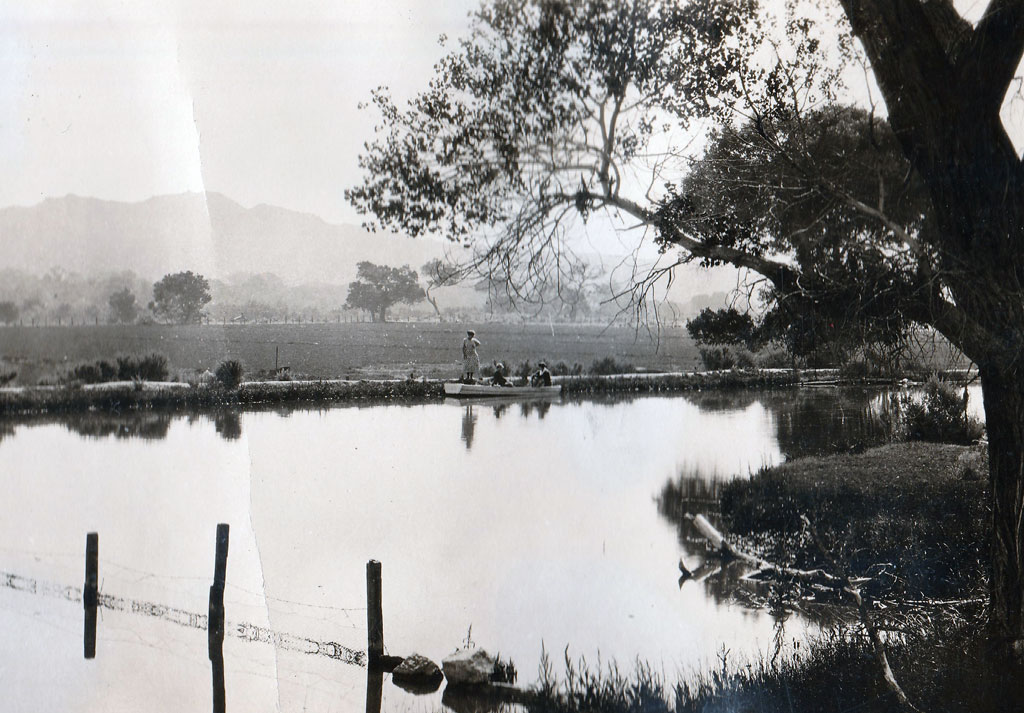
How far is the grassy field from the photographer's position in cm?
233

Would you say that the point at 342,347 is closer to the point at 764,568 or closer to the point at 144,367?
the point at 144,367

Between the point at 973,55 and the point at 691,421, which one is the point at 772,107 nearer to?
the point at 973,55

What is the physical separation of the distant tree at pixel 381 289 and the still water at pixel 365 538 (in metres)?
0.42

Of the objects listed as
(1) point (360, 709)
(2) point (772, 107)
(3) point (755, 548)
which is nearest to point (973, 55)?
(2) point (772, 107)

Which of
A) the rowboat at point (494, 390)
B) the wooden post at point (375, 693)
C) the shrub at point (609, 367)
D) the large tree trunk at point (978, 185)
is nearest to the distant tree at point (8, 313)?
the rowboat at point (494, 390)

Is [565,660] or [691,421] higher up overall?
[691,421]

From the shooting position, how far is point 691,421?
2369 millimetres

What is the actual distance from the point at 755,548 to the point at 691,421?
1.39ft

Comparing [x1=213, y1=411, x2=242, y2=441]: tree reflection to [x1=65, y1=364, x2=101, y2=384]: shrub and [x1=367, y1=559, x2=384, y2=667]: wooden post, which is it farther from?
[x1=367, y1=559, x2=384, y2=667]: wooden post

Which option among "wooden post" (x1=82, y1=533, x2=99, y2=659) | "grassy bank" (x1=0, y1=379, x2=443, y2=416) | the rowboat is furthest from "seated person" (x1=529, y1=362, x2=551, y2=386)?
"wooden post" (x1=82, y1=533, x2=99, y2=659)

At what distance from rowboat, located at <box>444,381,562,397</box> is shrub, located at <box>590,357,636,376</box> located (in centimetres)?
16

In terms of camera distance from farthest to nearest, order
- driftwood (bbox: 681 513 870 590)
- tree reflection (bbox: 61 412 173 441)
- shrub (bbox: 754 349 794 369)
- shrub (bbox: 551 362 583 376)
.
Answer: tree reflection (bbox: 61 412 173 441), shrub (bbox: 551 362 583 376), shrub (bbox: 754 349 794 369), driftwood (bbox: 681 513 870 590)

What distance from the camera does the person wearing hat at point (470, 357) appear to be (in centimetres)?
241

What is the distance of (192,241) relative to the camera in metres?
2.98
